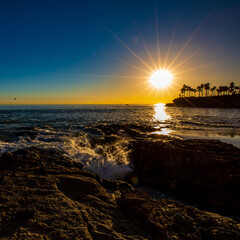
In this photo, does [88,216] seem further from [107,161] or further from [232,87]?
[232,87]

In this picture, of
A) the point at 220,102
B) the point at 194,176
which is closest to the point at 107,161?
the point at 194,176

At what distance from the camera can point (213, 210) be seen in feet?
15.8

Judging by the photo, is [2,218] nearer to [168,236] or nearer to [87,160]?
[168,236]

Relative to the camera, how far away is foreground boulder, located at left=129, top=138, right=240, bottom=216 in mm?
5238

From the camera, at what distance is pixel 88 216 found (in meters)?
3.25

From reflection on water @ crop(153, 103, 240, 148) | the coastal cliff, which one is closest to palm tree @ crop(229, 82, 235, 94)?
the coastal cliff

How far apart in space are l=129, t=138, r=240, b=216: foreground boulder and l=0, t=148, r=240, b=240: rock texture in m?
1.84

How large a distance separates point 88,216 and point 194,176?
494 cm

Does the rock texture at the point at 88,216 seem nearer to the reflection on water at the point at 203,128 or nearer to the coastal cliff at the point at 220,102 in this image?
the reflection on water at the point at 203,128

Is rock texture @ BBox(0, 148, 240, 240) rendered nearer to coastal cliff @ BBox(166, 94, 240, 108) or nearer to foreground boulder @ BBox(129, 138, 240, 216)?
foreground boulder @ BBox(129, 138, 240, 216)

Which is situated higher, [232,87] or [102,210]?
[232,87]

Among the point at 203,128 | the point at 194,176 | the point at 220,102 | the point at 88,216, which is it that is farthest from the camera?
the point at 220,102

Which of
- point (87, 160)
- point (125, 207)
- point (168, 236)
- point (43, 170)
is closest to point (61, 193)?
point (125, 207)

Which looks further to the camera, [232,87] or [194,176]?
[232,87]
